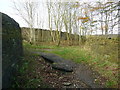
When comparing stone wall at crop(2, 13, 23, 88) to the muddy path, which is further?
the muddy path

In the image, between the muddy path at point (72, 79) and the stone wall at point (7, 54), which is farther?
the muddy path at point (72, 79)

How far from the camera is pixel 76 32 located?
1327 centimetres

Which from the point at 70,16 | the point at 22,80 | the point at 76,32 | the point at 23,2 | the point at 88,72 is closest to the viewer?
the point at 22,80

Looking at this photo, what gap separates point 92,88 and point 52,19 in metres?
9.76

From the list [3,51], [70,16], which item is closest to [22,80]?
[3,51]

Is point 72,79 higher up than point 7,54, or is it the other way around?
point 7,54

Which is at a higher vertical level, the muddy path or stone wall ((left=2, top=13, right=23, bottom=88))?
stone wall ((left=2, top=13, right=23, bottom=88))

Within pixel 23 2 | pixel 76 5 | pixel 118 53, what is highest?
pixel 76 5

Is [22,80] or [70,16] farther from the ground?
[70,16]

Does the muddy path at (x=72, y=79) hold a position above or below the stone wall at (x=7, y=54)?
below

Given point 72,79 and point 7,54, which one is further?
point 72,79

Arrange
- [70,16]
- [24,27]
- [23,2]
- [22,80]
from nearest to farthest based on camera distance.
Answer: [22,80], [23,2], [24,27], [70,16]

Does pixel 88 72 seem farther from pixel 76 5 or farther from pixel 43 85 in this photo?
pixel 76 5

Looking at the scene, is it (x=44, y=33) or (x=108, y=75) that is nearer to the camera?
(x=108, y=75)
